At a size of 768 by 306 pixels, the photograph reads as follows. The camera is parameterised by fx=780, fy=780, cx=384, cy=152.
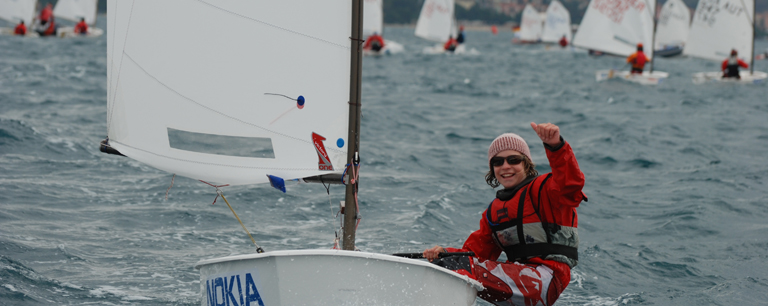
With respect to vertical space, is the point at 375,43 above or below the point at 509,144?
below

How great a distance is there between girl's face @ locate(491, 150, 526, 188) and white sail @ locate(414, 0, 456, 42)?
3321 centimetres

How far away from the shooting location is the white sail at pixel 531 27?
5322 centimetres

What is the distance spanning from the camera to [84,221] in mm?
5789

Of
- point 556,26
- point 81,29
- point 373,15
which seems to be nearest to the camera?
point 373,15

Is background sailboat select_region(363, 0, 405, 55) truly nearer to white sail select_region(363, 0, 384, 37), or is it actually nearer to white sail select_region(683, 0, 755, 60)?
white sail select_region(363, 0, 384, 37)

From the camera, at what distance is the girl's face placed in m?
Result: 3.51

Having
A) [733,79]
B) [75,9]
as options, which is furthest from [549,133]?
[75,9]

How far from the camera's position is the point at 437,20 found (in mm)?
36812

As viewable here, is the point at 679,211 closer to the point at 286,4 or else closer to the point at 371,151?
the point at 371,151

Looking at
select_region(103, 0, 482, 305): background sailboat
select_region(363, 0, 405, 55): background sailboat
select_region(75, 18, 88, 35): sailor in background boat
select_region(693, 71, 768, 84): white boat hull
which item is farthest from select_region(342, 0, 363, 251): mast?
select_region(75, 18, 88, 35): sailor in background boat

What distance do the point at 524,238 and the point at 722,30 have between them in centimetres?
2200

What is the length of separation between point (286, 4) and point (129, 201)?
3559mm

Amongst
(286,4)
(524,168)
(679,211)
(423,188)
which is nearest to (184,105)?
(286,4)

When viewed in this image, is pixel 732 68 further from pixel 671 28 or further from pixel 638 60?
pixel 671 28
